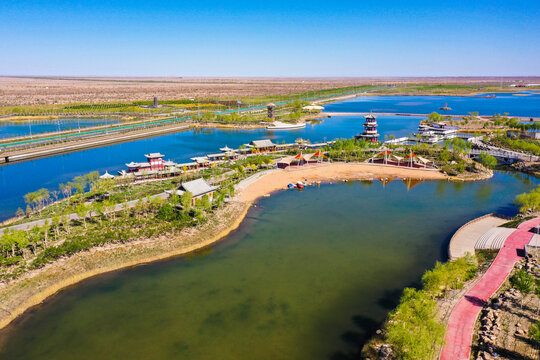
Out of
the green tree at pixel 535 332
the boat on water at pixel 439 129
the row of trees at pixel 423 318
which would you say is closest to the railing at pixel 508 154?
the boat on water at pixel 439 129

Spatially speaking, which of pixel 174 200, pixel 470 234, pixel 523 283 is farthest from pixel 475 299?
pixel 174 200

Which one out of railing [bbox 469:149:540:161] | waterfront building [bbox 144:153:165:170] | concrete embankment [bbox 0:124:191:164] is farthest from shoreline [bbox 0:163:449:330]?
concrete embankment [bbox 0:124:191:164]

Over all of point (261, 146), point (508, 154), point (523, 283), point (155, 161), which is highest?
point (261, 146)

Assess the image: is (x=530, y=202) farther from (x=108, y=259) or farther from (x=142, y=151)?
(x=142, y=151)

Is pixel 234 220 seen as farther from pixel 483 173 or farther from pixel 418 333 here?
pixel 483 173

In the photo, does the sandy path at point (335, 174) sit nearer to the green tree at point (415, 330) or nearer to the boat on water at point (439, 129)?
the green tree at point (415, 330)

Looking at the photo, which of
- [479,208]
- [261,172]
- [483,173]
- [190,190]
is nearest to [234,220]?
[190,190]
